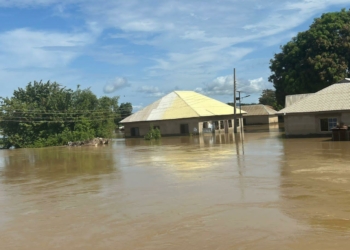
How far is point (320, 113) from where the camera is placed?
99.7 ft

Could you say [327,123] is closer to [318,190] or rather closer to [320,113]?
[320,113]

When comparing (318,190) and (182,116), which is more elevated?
(182,116)

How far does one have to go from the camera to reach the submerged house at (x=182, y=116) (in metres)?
45.8

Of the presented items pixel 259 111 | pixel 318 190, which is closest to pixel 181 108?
pixel 259 111

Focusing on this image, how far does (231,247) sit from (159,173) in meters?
9.20

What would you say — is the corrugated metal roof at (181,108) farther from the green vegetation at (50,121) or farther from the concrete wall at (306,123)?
the concrete wall at (306,123)

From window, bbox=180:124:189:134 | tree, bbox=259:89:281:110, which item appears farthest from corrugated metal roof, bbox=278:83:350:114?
tree, bbox=259:89:281:110

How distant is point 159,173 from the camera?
15.8 m

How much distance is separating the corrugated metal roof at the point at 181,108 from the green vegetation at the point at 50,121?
18.0ft

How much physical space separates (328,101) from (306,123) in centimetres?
240

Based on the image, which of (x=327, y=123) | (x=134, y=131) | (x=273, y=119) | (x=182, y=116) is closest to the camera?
(x=327, y=123)

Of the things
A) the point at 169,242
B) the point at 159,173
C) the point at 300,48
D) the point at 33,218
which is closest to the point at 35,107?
the point at 300,48

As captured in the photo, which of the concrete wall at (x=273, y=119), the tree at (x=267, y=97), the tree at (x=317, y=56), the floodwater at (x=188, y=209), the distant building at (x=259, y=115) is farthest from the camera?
the tree at (x=267, y=97)

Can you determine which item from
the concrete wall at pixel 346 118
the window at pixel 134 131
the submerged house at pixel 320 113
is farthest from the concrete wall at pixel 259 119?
the concrete wall at pixel 346 118
